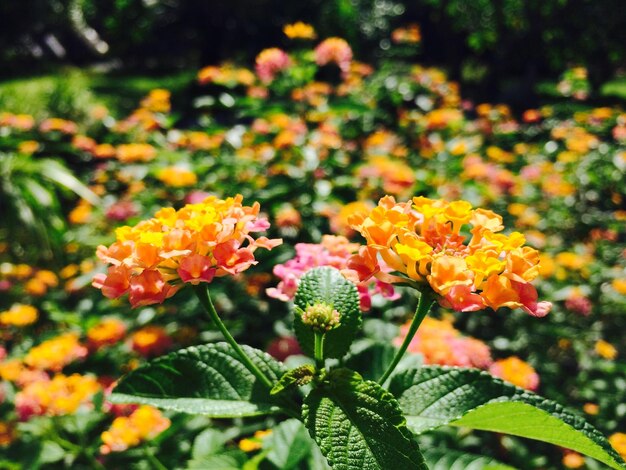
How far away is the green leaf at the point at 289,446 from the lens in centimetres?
70

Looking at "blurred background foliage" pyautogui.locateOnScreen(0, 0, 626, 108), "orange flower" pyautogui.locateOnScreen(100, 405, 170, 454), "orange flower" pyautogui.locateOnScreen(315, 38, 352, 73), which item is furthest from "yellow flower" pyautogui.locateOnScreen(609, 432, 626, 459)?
"blurred background foliage" pyautogui.locateOnScreen(0, 0, 626, 108)

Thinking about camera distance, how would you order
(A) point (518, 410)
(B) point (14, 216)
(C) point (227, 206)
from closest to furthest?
(A) point (518, 410) → (C) point (227, 206) → (B) point (14, 216)

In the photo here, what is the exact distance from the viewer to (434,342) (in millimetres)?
1025

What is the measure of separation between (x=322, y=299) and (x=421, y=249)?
0.12 meters

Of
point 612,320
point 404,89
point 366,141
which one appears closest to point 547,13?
point 404,89

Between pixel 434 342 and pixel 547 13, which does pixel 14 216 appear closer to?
pixel 434 342

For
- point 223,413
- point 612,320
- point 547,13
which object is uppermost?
point 223,413

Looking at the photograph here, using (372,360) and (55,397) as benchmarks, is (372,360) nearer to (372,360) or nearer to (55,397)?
(372,360)

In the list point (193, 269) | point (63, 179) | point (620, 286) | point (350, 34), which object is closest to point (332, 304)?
point (193, 269)

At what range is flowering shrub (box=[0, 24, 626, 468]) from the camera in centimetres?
51

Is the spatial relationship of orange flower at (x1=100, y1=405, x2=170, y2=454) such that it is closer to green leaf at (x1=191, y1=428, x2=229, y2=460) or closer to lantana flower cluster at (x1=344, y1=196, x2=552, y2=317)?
green leaf at (x1=191, y1=428, x2=229, y2=460)

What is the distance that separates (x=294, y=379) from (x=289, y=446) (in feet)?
0.92

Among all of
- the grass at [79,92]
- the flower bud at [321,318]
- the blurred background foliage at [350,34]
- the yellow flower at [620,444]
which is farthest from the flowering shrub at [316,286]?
the blurred background foliage at [350,34]

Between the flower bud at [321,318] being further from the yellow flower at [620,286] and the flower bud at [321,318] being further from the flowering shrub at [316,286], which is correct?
the yellow flower at [620,286]
